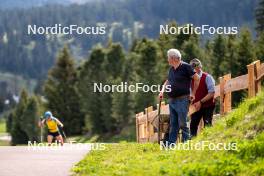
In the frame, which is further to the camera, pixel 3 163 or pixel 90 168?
pixel 3 163

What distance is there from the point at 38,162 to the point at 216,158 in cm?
545

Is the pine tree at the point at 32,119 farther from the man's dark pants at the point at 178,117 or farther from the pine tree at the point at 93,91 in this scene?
the man's dark pants at the point at 178,117

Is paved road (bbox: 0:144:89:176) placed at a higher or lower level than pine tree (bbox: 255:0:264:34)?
lower

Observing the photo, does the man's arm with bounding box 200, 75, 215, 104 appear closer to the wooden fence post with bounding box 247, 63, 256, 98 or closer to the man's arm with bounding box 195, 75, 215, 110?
the man's arm with bounding box 195, 75, 215, 110

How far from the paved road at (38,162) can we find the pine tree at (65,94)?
254 feet

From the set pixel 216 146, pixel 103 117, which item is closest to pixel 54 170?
pixel 216 146

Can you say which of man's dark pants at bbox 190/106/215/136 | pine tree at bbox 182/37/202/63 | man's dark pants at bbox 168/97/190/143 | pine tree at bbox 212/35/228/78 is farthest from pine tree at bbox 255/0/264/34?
man's dark pants at bbox 168/97/190/143

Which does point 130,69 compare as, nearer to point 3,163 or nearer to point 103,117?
point 103,117

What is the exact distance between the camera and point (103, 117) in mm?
82938

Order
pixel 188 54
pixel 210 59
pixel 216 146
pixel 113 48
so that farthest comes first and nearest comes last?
pixel 113 48 < pixel 210 59 < pixel 188 54 < pixel 216 146

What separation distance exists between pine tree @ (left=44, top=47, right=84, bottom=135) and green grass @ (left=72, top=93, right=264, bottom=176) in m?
82.0

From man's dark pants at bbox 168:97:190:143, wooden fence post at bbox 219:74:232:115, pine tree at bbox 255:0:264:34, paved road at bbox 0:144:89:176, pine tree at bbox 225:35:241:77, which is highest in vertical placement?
pine tree at bbox 255:0:264:34

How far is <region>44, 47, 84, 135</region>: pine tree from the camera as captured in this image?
95.1 meters

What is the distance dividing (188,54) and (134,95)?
12640 millimetres
